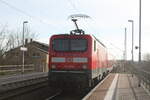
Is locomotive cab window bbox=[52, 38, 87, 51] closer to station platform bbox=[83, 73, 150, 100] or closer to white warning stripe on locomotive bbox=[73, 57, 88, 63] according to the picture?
white warning stripe on locomotive bbox=[73, 57, 88, 63]

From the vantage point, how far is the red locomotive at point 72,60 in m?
15.5

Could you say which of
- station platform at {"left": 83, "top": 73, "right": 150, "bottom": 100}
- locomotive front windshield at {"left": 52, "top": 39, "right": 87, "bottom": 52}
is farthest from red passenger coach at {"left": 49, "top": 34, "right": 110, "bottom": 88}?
station platform at {"left": 83, "top": 73, "right": 150, "bottom": 100}

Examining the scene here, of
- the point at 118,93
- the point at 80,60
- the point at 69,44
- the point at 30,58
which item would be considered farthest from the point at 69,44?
the point at 30,58

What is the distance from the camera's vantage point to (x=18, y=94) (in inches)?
615

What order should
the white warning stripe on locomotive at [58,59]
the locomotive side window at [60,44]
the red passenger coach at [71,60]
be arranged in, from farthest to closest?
the locomotive side window at [60,44], the white warning stripe on locomotive at [58,59], the red passenger coach at [71,60]

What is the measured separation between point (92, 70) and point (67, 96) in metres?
1.86

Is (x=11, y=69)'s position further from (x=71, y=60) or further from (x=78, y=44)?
(x=71, y=60)

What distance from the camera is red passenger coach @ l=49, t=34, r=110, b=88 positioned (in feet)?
50.8

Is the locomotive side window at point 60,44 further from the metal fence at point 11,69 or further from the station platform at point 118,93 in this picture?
the metal fence at point 11,69

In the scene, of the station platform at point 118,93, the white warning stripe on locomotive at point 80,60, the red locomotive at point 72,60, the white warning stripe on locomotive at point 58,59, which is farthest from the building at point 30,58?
the white warning stripe on locomotive at point 80,60

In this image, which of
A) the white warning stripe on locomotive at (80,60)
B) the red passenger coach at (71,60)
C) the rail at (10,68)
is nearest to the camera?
the red passenger coach at (71,60)

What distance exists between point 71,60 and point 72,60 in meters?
0.05

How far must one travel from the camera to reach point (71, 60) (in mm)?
15914

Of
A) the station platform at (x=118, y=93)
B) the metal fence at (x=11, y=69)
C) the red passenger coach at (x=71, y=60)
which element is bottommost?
the station platform at (x=118, y=93)
